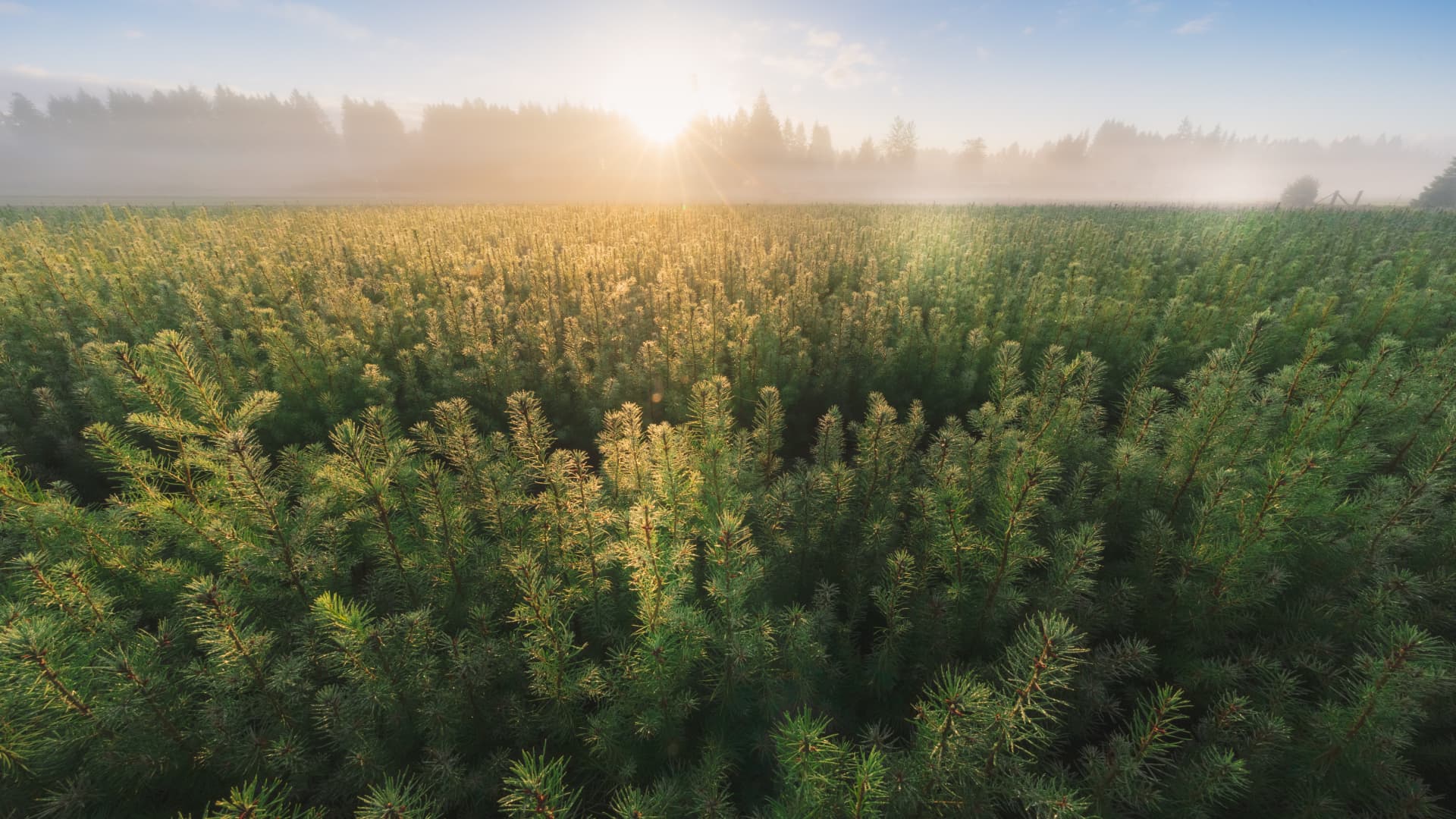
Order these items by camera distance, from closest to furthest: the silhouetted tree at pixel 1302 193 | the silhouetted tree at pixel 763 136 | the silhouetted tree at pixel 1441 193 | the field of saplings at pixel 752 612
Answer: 1. the field of saplings at pixel 752 612
2. the silhouetted tree at pixel 1441 193
3. the silhouetted tree at pixel 1302 193
4. the silhouetted tree at pixel 763 136

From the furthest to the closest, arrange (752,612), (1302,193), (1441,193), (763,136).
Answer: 1. (763,136)
2. (1302,193)
3. (1441,193)
4. (752,612)

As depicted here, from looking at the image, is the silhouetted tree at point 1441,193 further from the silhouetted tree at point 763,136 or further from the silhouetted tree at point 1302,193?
the silhouetted tree at point 763,136

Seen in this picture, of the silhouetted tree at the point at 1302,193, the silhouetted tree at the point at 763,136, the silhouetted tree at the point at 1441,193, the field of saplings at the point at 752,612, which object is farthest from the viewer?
the silhouetted tree at the point at 763,136

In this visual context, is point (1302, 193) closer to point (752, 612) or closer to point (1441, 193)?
point (1441, 193)

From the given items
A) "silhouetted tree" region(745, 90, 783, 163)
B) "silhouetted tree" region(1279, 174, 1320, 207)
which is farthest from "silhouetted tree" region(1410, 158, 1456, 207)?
"silhouetted tree" region(745, 90, 783, 163)

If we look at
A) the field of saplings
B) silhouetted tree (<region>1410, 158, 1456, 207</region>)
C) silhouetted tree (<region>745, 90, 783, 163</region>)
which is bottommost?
the field of saplings

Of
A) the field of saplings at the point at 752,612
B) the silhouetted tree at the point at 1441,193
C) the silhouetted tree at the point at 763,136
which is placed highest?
the silhouetted tree at the point at 763,136

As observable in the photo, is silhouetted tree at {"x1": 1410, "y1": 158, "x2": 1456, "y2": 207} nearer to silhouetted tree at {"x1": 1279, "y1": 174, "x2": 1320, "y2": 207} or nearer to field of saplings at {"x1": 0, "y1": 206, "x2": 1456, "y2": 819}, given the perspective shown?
silhouetted tree at {"x1": 1279, "y1": 174, "x2": 1320, "y2": 207}

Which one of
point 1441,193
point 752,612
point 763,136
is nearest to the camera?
point 752,612

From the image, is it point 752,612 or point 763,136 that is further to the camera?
point 763,136

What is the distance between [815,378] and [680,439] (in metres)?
3.90

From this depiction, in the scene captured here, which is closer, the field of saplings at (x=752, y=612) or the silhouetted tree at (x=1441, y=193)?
the field of saplings at (x=752, y=612)

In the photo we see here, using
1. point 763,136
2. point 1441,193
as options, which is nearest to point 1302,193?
point 1441,193

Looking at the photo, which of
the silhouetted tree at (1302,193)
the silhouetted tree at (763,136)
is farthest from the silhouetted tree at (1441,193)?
the silhouetted tree at (763,136)
